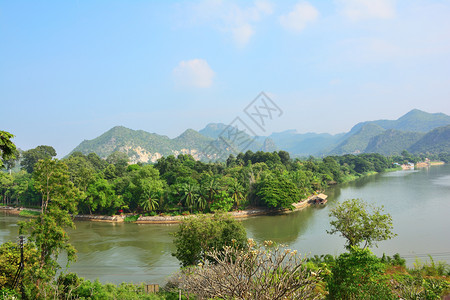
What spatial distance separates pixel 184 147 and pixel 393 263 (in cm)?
9826

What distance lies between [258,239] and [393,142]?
440 feet

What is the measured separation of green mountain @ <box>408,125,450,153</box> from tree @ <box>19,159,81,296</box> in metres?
117

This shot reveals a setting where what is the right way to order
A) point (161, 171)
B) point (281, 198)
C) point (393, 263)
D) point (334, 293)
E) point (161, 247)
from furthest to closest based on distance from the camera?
point (161, 171) → point (281, 198) → point (161, 247) → point (393, 263) → point (334, 293)

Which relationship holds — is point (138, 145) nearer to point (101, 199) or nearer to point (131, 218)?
point (101, 199)

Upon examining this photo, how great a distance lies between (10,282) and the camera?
777 cm

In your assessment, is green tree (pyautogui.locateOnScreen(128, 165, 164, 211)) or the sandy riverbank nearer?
the sandy riverbank

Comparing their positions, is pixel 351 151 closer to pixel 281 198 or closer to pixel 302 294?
pixel 281 198

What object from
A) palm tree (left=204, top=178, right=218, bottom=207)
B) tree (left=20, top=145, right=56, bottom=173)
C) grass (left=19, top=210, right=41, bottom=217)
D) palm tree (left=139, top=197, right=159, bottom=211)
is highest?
tree (left=20, top=145, right=56, bottom=173)

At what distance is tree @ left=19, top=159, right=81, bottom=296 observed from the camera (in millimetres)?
8336

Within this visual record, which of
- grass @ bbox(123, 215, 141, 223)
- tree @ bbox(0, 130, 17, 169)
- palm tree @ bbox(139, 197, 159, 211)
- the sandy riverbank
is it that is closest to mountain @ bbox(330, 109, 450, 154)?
the sandy riverbank

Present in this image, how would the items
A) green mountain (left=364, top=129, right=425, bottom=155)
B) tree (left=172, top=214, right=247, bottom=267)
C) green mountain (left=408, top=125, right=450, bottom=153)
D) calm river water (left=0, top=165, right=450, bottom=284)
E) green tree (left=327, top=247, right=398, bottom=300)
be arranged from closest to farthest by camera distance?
green tree (left=327, top=247, right=398, bottom=300) → tree (left=172, top=214, right=247, bottom=267) → calm river water (left=0, top=165, right=450, bottom=284) → green mountain (left=408, top=125, right=450, bottom=153) → green mountain (left=364, top=129, right=425, bottom=155)

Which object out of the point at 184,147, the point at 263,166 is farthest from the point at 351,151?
the point at 263,166

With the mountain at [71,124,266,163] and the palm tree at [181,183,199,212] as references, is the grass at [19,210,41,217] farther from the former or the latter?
the mountain at [71,124,266,163]

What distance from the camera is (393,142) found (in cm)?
13062
